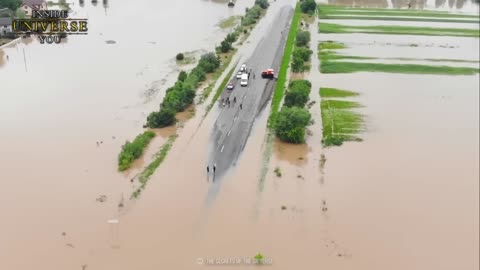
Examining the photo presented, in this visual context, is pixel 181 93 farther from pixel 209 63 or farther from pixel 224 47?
pixel 224 47

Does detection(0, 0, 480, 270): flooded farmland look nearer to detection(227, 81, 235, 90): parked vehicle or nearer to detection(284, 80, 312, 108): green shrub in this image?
detection(284, 80, 312, 108): green shrub

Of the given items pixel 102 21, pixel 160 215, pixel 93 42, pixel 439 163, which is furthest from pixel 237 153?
pixel 102 21

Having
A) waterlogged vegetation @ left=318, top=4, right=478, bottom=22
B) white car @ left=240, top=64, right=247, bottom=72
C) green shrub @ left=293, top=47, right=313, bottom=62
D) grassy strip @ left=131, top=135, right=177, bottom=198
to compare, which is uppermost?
waterlogged vegetation @ left=318, top=4, right=478, bottom=22

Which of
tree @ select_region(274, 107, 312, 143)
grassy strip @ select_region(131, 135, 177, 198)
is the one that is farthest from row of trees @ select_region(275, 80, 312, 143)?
grassy strip @ select_region(131, 135, 177, 198)

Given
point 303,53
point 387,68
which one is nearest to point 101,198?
point 303,53

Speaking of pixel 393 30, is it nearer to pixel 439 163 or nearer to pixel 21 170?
pixel 439 163

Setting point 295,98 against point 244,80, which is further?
point 244,80
